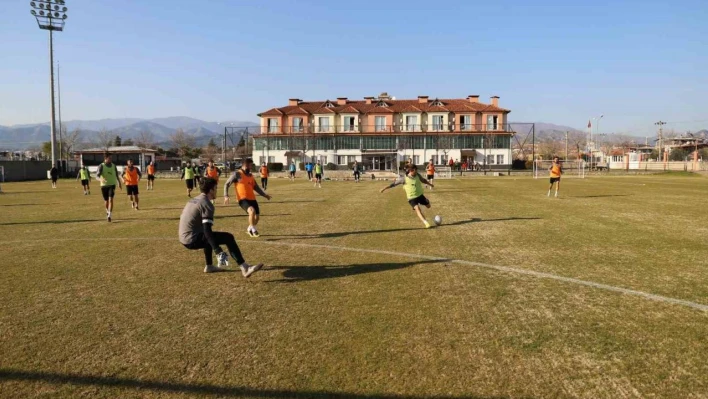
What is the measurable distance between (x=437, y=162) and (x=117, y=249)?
66.7 m

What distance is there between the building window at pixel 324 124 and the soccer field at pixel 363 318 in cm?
6753

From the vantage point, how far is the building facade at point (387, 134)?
73.4 metres

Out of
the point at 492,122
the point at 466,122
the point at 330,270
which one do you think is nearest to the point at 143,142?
the point at 466,122

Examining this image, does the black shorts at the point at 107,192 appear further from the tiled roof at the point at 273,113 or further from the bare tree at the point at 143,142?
the bare tree at the point at 143,142

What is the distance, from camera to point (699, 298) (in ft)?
20.5

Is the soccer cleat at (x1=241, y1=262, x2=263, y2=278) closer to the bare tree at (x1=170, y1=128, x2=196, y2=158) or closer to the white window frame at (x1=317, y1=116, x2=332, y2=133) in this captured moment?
the white window frame at (x1=317, y1=116, x2=332, y2=133)

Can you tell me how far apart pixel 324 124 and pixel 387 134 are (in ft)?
35.0

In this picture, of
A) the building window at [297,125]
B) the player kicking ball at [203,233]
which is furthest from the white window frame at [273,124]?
the player kicking ball at [203,233]

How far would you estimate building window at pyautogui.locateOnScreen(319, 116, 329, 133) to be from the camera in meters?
78.0

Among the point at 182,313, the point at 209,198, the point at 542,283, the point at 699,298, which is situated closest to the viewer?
the point at 182,313

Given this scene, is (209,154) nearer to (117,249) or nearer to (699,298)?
(117,249)

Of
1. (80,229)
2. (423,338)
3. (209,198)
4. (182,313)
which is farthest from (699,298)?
(80,229)

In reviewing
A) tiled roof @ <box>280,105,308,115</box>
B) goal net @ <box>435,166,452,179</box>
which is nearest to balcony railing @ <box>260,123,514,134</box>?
tiled roof @ <box>280,105,308,115</box>

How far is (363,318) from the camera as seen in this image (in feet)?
18.4
